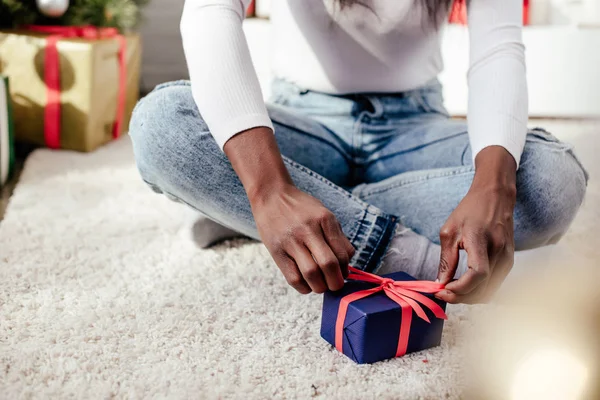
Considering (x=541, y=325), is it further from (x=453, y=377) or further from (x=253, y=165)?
(x=253, y=165)

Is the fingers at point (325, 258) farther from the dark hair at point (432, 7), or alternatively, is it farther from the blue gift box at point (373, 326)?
the dark hair at point (432, 7)

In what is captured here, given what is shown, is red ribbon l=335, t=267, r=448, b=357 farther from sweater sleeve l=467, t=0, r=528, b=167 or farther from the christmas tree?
the christmas tree

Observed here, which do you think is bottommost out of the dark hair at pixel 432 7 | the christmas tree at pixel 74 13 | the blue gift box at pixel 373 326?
the christmas tree at pixel 74 13

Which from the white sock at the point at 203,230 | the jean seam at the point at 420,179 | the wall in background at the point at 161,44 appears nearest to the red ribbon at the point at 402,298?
the jean seam at the point at 420,179

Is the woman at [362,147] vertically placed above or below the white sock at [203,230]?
above

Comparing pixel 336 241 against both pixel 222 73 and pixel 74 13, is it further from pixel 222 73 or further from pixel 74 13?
pixel 74 13

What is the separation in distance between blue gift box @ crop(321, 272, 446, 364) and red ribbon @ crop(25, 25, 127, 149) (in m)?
1.10

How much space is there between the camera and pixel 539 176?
80 cm

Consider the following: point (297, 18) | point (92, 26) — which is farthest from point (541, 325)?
point (92, 26)

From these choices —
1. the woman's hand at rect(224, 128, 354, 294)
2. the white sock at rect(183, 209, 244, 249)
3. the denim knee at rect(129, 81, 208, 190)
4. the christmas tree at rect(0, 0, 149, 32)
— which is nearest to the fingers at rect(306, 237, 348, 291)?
the woman's hand at rect(224, 128, 354, 294)

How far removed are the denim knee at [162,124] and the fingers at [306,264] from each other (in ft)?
0.77

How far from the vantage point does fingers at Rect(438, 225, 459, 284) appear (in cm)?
68

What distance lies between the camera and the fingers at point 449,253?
68 cm

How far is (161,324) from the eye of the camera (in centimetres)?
77
